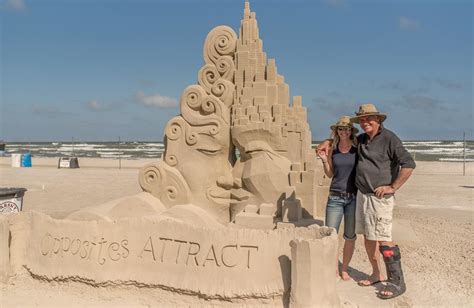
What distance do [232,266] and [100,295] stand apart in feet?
4.24

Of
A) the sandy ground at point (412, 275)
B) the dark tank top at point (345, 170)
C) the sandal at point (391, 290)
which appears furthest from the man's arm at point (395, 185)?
the sandy ground at point (412, 275)

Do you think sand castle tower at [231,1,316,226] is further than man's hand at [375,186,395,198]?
Yes

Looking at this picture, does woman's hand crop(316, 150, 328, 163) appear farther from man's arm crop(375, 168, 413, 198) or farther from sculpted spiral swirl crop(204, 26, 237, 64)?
sculpted spiral swirl crop(204, 26, 237, 64)

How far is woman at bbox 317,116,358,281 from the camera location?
147 inches

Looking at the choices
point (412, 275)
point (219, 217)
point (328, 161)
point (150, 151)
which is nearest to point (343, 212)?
point (328, 161)

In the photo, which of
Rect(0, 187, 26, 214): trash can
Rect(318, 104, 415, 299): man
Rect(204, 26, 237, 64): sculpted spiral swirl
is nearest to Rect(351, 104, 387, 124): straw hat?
Rect(318, 104, 415, 299): man

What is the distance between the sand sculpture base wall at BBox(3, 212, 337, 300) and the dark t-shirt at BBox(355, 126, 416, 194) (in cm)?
60

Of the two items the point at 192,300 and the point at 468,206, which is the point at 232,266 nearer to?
the point at 192,300

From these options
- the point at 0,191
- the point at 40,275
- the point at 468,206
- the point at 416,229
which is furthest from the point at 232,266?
the point at 468,206

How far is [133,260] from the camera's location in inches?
143

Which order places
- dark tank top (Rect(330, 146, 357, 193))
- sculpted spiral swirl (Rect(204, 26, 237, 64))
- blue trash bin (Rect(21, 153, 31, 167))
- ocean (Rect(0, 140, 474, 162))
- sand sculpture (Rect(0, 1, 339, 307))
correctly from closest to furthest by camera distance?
sand sculpture (Rect(0, 1, 339, 307)), dark tank top (Rect(330, 146, 357, 193)), sculpted spiral swirl (Rect(204, 26, 237, 64)), blue trash bin (Rect(21, 153, 31, 167)), ocean (Rect(0, 140, 474, 162))

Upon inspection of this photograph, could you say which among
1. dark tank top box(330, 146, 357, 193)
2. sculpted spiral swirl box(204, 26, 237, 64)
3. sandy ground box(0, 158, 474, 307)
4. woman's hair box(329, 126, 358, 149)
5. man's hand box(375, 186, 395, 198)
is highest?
sculpted spiral swirl box(204, 26, 237, 64)

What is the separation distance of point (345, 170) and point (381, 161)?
35 centimetres

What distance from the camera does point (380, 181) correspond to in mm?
3490
